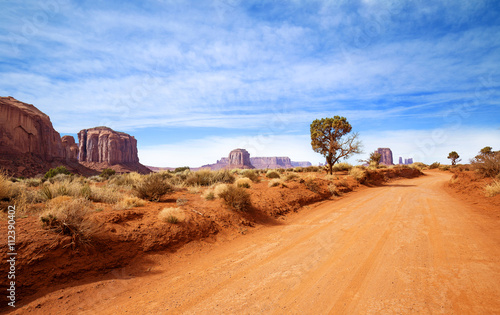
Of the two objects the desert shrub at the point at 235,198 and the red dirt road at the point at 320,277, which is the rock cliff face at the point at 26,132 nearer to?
the desert shrub at the point at 235,198

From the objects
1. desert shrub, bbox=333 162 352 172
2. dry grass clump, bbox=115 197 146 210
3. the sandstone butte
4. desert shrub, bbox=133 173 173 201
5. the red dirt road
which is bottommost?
the red dirt road

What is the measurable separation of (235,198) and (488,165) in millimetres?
16981

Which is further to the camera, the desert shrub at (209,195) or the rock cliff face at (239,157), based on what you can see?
the rock cliff face at (239,157)

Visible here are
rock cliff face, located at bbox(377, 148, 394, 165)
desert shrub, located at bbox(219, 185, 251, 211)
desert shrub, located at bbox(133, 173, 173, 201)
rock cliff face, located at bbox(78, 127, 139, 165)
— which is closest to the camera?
desert shrub, located at bbox(219, 185, 251, 211)

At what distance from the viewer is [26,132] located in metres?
61.1

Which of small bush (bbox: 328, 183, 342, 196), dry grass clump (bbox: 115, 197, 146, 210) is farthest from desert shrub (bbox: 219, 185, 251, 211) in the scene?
small bush (bbox: 328, 183, 342, 196)

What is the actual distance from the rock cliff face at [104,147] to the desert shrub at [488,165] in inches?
4730

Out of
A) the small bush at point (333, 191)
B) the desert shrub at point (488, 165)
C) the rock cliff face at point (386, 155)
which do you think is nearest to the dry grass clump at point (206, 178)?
the small bush at point (333, 191)

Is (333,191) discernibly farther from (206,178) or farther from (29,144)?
(29,144)

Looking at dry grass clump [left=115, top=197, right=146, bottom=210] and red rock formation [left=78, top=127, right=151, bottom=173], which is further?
red rock formation [left=78, top=127, right=151, bottom=173]

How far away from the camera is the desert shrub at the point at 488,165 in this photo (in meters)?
12.9

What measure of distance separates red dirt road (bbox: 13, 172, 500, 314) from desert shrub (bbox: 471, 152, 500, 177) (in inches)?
387

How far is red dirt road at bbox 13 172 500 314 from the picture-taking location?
3.23m

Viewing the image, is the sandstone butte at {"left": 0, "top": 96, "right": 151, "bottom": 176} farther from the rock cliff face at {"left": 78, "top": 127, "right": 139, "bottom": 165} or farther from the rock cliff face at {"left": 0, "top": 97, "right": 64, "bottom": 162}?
the rock cliff face at {"left": 78, "top": 127, "right": 139, "bottom": 165}
